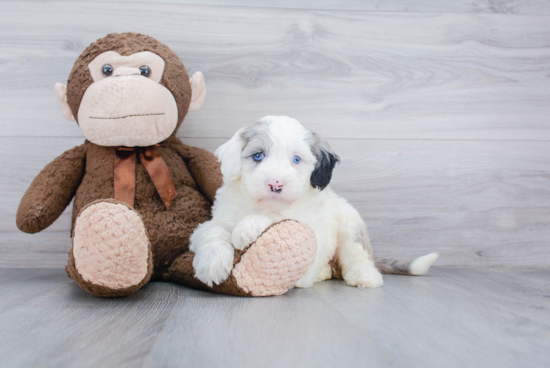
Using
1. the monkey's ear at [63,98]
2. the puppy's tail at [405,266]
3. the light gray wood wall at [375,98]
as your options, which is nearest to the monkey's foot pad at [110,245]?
the monkey's ear at [63,98]

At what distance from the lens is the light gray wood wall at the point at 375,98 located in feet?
5.30

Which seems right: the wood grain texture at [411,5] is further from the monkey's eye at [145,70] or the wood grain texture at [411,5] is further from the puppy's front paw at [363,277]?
the puppy's front paw at [363,277]

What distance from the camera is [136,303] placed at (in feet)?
3.31

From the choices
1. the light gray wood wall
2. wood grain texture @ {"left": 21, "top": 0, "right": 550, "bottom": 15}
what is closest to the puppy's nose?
the light gray wood wall

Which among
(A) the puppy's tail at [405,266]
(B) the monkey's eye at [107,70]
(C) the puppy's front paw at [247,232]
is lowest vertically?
(A) the puppy's tail at [405,266]

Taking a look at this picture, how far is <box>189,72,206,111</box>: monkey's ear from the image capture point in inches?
56.6

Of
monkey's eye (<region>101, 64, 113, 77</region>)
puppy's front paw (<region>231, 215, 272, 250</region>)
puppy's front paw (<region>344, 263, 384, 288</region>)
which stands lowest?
puppy's front paw (<region>344, 263, 384, 288</region>)

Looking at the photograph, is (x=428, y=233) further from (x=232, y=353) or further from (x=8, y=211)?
(x=8, y=211)

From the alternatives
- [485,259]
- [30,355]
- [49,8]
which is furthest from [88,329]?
[485,259]

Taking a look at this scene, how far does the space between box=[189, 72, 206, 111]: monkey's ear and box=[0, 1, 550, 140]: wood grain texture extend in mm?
211

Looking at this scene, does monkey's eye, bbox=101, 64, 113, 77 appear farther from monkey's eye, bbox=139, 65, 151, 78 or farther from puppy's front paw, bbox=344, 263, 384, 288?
puppy's front paw, bbox=344, 263, 384, 288

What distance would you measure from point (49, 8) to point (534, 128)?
2.14 m

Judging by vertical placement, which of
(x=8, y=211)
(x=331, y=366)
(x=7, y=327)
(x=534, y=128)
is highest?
(x=534, y=128)

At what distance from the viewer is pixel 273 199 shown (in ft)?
3.50
